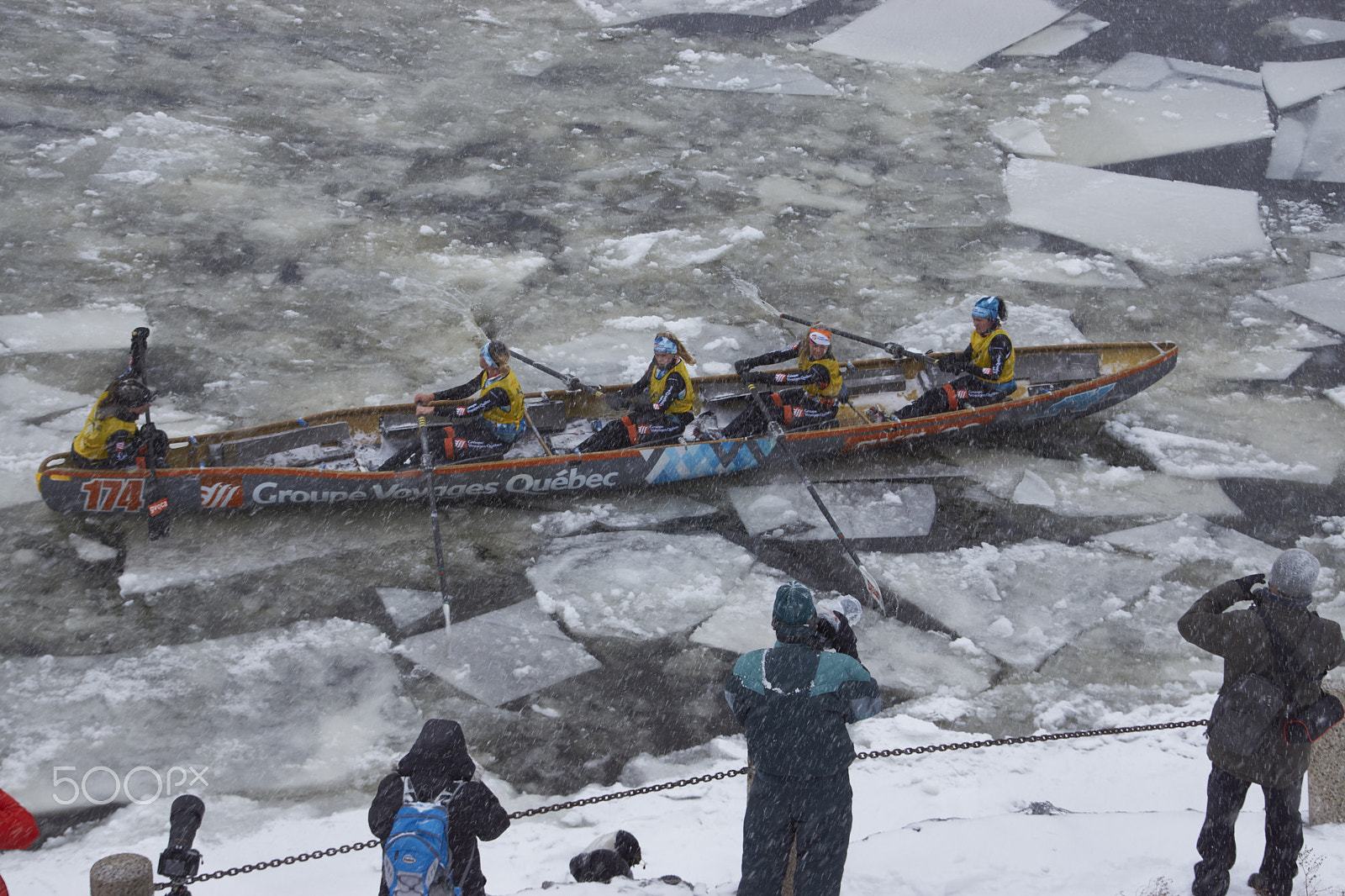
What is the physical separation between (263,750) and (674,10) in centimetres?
1928

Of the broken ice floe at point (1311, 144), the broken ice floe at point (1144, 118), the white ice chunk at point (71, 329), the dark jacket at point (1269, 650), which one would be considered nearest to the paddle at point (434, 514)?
the white ice chunk at point (71, 329)

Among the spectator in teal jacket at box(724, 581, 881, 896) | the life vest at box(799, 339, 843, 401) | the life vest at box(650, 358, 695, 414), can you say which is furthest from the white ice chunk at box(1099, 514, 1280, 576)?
the spectator in teal jacket at box(724, 581, 881, 896)

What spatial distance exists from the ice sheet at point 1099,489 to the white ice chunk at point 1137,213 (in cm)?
526

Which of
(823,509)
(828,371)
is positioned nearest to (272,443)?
(823,509)

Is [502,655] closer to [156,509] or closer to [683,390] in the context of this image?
[156,509]

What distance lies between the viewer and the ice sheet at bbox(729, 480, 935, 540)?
8352 millimetres

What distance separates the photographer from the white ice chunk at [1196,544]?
8.09 metres

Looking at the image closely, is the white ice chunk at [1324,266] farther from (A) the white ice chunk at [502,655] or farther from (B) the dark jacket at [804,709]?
(B) the dark jacket at [804,709]

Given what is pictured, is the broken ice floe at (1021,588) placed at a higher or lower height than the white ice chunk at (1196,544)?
lower

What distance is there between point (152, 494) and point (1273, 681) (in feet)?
22.5

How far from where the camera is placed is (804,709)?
3.55m

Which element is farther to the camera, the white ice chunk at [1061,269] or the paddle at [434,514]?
the white ice chunk at [1061,269]

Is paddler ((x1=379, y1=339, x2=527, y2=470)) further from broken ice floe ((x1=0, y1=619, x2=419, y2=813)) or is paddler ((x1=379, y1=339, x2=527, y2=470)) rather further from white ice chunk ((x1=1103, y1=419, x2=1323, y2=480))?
white ice chunk ((x1=1103, y1=419, x2=1323, y2=480))

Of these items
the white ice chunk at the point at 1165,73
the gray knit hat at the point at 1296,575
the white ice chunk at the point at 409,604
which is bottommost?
the white ice chunk at the point at 409,604
